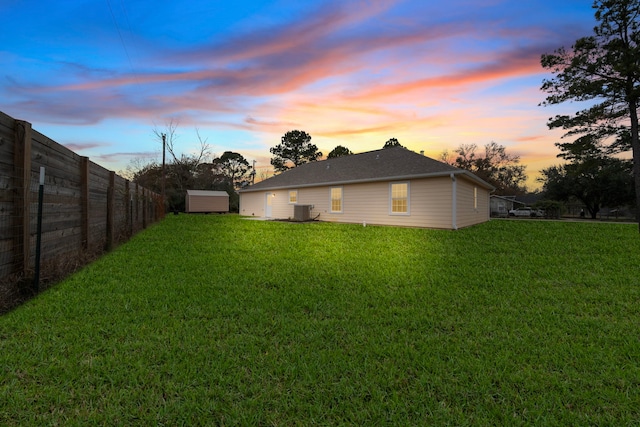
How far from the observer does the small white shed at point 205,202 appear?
33969mm

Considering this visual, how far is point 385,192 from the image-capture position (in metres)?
15.3

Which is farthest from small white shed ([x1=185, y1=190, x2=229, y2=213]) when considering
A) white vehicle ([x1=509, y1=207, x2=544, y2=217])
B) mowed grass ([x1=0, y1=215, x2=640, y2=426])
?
white vehicle ([x1=509, y1=207, x2=544, y2=217])

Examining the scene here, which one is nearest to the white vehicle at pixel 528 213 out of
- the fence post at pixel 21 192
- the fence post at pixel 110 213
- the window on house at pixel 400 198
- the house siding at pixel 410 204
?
the house siding at pixel 410 204

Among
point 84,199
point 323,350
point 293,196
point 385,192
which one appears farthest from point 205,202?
point 323,350

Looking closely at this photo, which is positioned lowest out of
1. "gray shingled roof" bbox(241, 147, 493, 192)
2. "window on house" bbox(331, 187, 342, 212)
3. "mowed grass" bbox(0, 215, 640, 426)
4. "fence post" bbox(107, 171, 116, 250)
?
"mowed grass" bbox(0, 215, 640, 426)

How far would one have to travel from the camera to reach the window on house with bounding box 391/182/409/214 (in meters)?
14.5

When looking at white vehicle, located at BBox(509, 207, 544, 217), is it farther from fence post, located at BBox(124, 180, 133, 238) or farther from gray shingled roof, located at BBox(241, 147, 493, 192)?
fence post, located at BBox(124, 180, 133, 238)

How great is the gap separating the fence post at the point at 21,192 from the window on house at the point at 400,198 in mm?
13258

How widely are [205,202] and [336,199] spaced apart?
71.9ft

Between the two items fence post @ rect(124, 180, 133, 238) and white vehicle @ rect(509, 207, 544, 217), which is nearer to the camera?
fence post @ rect(124, 180, 133, 238)

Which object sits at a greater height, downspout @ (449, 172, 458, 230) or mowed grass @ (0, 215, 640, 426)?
downspout @ (449, 172, 458, 230)

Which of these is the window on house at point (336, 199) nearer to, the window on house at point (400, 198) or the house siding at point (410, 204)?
the house siding at point (410, 204)

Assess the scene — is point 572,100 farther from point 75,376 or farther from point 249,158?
point 249,158

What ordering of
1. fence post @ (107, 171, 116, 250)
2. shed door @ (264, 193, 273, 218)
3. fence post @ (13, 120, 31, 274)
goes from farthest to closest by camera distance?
shed door @ (264, 193, 273, 218), fence post @ (107, 171, 116, 250), fence post @ (13, 120, 31, 274)
